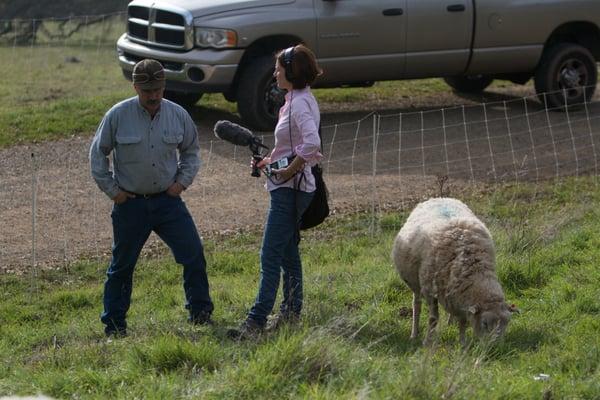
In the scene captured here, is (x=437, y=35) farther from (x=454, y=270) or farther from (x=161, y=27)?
(x=454, y=270)

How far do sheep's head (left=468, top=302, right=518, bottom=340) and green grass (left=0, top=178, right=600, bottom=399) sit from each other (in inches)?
4.9

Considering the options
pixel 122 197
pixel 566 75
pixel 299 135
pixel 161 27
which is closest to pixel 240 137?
pixel 299 135

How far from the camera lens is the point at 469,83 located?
16375mm

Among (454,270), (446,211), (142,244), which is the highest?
(446,211)

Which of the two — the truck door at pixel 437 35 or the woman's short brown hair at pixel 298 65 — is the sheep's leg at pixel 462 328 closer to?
the woman's short brown hair at pixel 298 65

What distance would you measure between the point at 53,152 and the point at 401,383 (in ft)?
26.5

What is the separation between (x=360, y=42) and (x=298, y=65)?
23.1 feet

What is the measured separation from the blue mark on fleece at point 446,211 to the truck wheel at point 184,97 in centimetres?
734

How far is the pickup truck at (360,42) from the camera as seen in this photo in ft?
43.7

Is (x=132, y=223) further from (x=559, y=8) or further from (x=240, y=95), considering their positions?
(x=559, y=8)

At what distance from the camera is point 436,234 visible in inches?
284

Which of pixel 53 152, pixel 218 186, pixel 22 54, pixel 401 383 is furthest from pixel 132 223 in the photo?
pixel 22 54

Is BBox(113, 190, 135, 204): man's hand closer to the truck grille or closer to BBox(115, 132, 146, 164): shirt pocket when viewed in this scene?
BBox(115, 132, 146, 164): shirt pocket

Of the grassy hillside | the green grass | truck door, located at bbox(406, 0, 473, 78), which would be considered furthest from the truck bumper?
the grassy hillside
